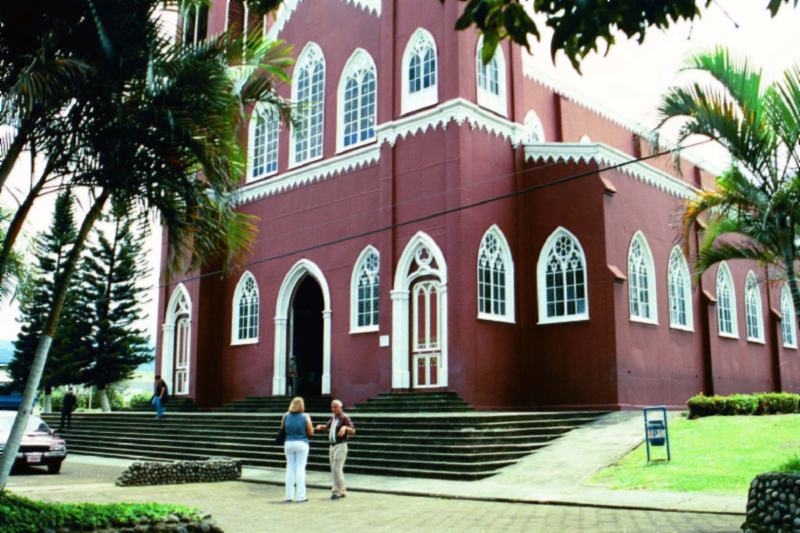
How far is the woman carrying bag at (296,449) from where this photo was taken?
11930 millimetres

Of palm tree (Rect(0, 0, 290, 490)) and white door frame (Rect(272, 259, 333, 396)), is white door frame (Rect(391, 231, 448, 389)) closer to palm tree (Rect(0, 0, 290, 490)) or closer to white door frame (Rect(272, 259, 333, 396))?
white door frame (Rect(272, 259, 333, 396))

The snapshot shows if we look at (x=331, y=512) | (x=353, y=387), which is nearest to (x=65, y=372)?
(x=353, y=387)

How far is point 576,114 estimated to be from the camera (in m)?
28.1

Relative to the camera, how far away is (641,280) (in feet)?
71.8

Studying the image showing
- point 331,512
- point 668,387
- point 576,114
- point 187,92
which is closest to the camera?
point 187,92

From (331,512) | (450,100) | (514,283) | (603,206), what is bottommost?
(331,512)

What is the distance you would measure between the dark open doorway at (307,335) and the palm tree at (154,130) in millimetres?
15465

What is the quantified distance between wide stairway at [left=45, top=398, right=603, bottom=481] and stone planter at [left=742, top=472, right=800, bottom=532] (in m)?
6.75

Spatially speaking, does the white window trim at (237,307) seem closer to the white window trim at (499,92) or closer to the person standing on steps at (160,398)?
the person standing on steps at (160,398)

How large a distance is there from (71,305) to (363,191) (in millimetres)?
18282

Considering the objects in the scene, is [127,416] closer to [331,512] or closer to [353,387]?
[353,387]

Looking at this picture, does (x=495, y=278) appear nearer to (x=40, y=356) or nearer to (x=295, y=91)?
(x=295, y=91)

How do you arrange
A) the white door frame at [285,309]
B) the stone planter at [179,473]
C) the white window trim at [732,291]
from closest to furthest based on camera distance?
1. the stone planter at [179,473]
2. the white door frame at [285,309]
3. the white window trim at [732,291]

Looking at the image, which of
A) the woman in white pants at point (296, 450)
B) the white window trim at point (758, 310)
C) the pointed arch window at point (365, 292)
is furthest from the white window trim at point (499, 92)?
the white window trim at point (758, 310)
